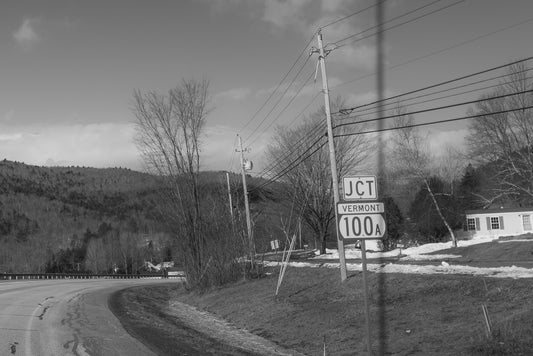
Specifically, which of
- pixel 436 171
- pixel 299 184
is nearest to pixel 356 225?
pixel 299 184

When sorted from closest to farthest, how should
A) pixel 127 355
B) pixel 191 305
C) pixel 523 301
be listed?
1. pixel 127 355
2. pixel 523 301
3. pixel 191 305

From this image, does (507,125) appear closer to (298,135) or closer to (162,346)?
(298,135)

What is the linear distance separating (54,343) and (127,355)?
6.56 ft

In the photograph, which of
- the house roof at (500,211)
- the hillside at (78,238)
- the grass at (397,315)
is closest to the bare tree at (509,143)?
the house roof at (500,211)

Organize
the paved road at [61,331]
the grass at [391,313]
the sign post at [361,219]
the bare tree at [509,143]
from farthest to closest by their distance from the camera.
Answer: the bare tree at [509,143]
the paved road at [61,331]
the grass at [391,313]
the sign post at [361,219]

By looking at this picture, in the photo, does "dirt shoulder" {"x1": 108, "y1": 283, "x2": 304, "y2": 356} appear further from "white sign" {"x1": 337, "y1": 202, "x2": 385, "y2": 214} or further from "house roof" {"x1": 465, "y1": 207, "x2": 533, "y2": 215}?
"house roof" {"x1": 465, "y1": 207, "x2": 533, "y2": 215}

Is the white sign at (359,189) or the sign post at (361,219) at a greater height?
the white sign at (359,189)

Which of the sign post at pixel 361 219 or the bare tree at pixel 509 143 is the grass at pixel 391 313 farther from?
the bare tree at pixel 509 143

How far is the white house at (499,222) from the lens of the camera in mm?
55500

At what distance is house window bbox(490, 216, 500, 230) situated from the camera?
188 feet

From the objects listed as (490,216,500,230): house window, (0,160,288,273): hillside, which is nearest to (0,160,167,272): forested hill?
(0,160,288,273): hillside

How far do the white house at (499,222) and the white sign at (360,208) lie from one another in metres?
51.7

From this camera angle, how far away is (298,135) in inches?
2036

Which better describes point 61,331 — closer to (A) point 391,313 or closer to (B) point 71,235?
(A) point 391,313
